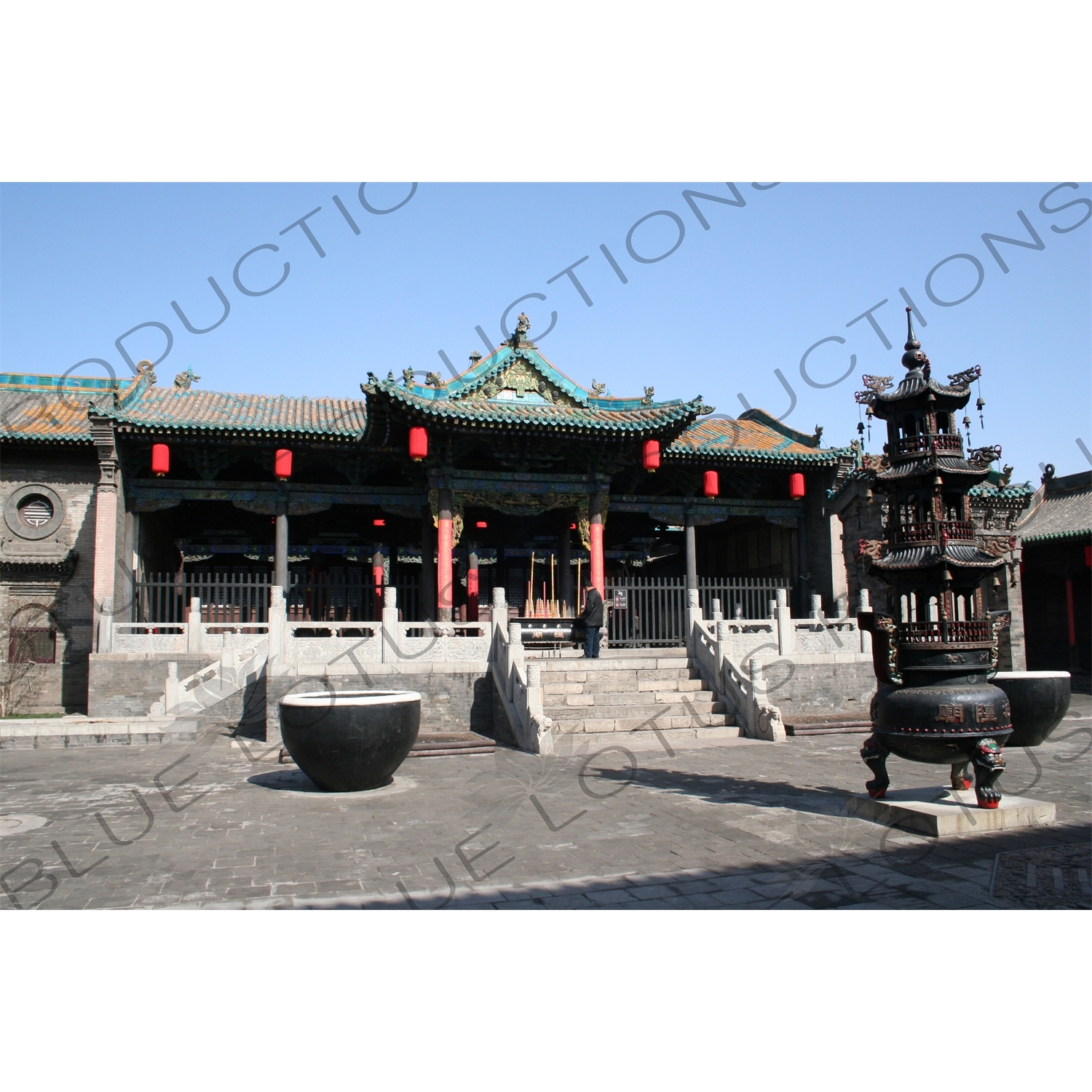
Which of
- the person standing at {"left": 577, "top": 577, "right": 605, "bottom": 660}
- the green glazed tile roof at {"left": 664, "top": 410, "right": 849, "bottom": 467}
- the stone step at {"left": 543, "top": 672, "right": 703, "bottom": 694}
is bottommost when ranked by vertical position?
the stone step at {"left": 543, "top": 672, "right": 703, "bottom": 694}

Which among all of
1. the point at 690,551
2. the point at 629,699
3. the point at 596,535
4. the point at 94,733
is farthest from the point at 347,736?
the point at 690,551

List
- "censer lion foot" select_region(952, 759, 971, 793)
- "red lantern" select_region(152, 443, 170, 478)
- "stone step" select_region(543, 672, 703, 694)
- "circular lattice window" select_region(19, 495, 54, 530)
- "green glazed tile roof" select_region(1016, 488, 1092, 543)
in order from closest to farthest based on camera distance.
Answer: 1. "censer lion foot" select_region(952, 759, 971, 793)
2. "stone step" select_region(543, 672, 703, 694)
3. "red lantern" select_region(152, 443, 170, 478)
4. "circular lattice window" select_region(19, 495, 54, 530)
5. "green glazed tile roof" select_region(1016, 488, 1092, 543)

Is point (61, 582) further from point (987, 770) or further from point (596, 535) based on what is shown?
point (987, 770)

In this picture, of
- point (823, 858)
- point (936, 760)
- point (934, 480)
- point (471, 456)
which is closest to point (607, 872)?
point (823, 858)

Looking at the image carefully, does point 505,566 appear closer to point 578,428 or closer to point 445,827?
point 578,428

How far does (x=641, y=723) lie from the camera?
1140cm

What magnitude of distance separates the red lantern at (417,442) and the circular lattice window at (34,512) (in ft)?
26.5

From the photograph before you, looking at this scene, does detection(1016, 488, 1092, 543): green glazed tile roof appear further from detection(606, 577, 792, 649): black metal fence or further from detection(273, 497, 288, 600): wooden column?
detection(273, 497, 288, 600): wooden column

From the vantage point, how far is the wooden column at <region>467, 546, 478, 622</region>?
54.8 feet

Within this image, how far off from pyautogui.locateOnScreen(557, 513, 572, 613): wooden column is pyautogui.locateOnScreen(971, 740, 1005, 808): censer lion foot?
1133 centimetres

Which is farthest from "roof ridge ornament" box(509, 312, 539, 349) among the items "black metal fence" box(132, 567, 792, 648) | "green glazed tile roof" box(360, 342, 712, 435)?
"black metal fence" box(132, 567, 792, 648)

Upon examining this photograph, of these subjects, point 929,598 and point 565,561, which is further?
point 565,561

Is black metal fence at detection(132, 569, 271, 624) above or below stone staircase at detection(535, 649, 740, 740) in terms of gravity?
above

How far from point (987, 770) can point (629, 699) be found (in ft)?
21.2
